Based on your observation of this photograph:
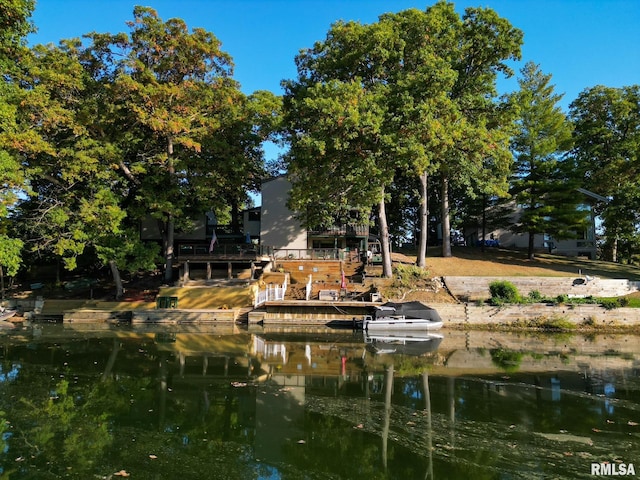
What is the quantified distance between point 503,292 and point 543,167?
12906 millimetres

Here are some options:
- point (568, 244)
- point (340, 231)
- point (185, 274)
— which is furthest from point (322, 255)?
point (568, 244)

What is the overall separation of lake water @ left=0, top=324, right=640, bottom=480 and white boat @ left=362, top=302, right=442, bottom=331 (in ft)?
12.8

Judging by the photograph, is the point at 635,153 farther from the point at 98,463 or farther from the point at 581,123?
the point at 98,463

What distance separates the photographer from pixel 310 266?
96.7ft

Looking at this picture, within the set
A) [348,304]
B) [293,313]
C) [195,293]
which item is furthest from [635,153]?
[195,293]

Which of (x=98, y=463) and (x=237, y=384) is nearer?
(x=98, y=463)

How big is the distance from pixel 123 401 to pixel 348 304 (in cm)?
1509

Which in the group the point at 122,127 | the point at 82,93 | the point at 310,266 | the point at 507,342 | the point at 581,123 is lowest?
the point at 507,342

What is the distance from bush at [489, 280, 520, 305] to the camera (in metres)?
22.4

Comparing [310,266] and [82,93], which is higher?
[82,93]

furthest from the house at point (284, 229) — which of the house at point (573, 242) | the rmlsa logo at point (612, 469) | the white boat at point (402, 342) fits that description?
the rmlsa logo at point (612, 469)

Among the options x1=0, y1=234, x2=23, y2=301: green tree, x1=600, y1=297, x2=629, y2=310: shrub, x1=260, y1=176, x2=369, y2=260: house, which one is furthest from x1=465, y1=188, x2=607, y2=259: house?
x1=0, y1=234, x2=23, y2=301: green tree

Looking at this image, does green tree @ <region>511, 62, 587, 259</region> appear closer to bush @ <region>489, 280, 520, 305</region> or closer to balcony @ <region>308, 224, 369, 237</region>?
bush @ <region>489, 280, 520, 305</region>

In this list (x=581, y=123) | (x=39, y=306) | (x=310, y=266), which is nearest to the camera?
(x=39, y=306)
